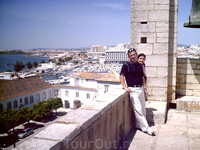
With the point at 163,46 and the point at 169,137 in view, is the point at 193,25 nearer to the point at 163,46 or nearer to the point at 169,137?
the point at 163,46

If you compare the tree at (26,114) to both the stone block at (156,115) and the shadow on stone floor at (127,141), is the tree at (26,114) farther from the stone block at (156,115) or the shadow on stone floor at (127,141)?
the shadow on stone floor at (127,141)

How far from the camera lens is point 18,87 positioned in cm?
3425

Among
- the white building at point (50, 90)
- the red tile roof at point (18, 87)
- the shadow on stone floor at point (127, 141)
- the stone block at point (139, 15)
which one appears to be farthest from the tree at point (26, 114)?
the shadow on stone floor at point (127, 141)

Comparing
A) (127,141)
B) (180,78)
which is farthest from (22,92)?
(127,141)

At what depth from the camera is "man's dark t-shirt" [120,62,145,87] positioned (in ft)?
10.8

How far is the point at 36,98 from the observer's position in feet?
120

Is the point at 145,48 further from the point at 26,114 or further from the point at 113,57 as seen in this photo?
the point at 113,57

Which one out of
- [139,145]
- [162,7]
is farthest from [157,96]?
[162,7]

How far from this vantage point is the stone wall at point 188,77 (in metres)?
4.66

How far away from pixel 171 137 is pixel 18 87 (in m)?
34.3

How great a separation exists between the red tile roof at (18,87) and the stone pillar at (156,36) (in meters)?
31.1

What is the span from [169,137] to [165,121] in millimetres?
734

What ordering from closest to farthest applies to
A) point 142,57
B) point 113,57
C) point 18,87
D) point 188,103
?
point 142,57, point 188,103, point 18,87, point 113,57

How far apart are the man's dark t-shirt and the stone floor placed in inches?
35.2
